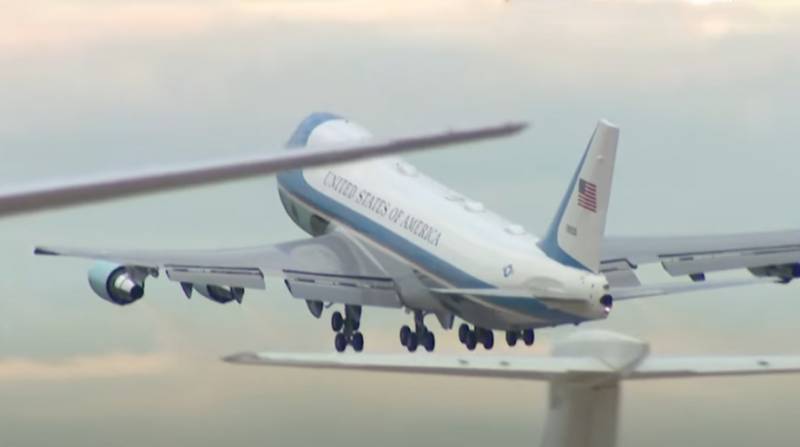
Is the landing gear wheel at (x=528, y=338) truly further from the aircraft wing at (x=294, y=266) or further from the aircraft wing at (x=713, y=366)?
the aircraft wing at (x=713, y=366)

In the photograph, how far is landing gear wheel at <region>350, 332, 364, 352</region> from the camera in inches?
3128

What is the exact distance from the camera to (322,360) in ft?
87.0

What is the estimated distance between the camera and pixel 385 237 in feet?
275

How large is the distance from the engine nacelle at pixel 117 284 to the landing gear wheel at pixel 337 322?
674 cm

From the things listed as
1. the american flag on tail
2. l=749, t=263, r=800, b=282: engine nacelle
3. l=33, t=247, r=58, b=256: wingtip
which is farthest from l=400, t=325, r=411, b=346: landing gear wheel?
l=33, t=247, r=58, b=256: wingtip

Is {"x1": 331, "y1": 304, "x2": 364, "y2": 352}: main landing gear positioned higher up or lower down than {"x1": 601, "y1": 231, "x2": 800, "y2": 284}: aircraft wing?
lower down

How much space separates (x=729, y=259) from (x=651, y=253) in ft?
10.0

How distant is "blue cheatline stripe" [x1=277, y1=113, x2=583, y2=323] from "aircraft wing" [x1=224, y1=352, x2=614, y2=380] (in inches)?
1817

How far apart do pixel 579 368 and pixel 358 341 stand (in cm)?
5121

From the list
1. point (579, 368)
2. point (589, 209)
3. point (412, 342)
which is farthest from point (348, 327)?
point (579, 368)

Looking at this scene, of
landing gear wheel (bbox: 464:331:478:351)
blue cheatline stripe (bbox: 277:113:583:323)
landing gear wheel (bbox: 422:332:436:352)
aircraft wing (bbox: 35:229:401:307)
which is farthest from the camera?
aircraft wing (bbox: 35:229:401:307)

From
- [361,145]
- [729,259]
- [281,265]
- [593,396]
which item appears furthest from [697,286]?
[361,145]

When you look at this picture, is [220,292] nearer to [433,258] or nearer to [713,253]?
[433,258]

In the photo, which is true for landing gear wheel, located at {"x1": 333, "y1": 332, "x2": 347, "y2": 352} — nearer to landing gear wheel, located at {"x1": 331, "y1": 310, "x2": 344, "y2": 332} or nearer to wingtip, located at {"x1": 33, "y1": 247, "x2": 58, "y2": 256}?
landing gear wheel, located at {"x1": 331, "y1": 310, "x2": 344, "y2": 332}
